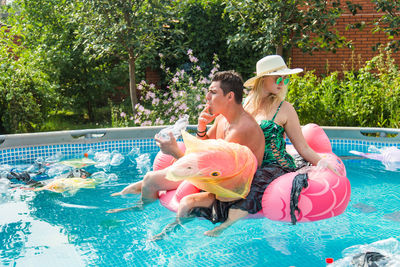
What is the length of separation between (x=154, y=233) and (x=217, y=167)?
954 millimetres

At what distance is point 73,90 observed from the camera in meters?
9.98

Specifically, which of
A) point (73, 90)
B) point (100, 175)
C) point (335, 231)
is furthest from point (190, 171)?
point (73, 90)

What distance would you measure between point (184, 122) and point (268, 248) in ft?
4.10

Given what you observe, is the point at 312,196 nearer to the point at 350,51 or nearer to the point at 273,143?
the point at 273,143

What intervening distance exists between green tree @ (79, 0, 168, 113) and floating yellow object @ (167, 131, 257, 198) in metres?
4.97

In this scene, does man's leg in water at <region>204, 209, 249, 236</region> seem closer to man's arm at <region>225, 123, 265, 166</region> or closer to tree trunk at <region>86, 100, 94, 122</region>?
man's arm at <region>225, 123, 265, 166</region>

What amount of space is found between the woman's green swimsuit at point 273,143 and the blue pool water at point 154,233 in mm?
537

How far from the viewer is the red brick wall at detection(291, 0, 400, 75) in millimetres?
11125

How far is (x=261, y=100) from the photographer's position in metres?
3.75

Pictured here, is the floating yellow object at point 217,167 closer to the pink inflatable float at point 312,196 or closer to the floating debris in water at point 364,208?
the pink inflatable float at point 312,196

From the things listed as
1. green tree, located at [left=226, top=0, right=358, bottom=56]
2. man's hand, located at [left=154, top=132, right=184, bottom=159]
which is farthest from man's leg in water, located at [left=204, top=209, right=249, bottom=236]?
green tree, located at [left=226, top=0, right=358, bottom=56]

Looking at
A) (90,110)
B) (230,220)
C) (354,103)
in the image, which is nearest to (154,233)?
(230,220)

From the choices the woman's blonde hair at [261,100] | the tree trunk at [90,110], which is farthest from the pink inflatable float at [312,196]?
the tree trunk at [90,110]

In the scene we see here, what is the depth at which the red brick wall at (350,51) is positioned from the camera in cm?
1112
